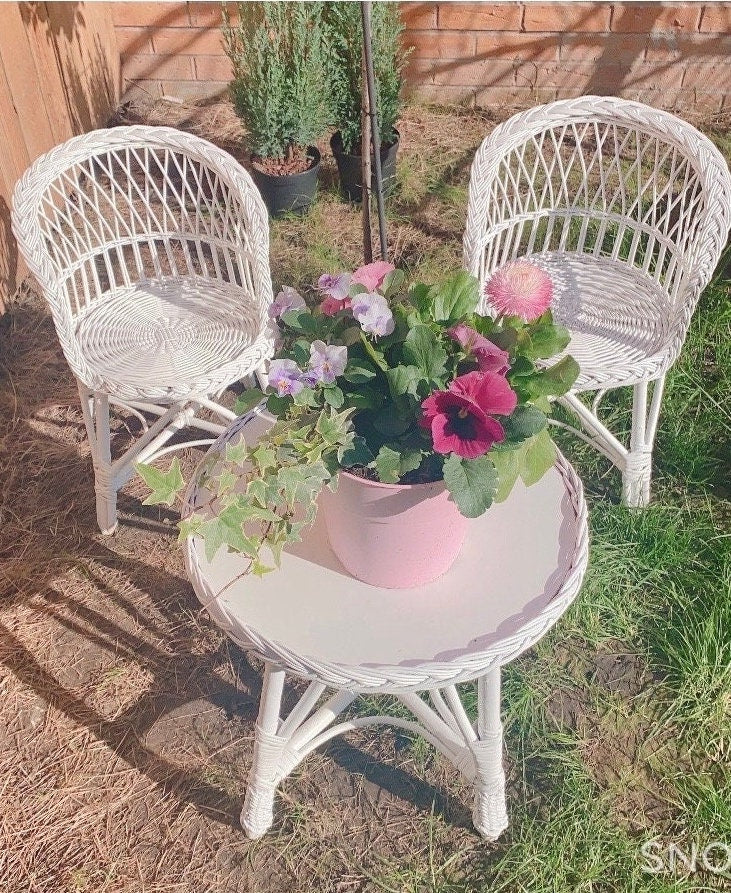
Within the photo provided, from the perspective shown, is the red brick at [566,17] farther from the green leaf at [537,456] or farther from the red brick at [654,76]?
the green leaf at [537,456]

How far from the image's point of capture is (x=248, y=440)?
5.57 feet

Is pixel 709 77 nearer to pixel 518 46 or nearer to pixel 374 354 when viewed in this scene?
pixel 518 46

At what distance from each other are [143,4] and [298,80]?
1142mm

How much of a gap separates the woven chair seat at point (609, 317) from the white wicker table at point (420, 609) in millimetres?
Result: 509

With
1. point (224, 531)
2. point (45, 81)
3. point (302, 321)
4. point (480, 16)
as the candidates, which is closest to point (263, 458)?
point (224, 531)

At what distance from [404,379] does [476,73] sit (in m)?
3.27

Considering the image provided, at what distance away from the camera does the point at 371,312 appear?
1207 millimetres

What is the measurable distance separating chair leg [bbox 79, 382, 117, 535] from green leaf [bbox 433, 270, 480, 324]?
3.89ft

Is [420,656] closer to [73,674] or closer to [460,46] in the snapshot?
Answer: [73,674]

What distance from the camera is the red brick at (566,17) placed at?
146 inches

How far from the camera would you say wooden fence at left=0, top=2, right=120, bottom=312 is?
122 inches

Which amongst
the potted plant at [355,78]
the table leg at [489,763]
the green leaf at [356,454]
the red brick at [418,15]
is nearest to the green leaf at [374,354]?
the green leaf at [356,454]

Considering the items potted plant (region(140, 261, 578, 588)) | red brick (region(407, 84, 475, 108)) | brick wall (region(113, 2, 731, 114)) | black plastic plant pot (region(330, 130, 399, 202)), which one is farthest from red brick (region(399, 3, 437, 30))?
potted plant (region(140, 261, 578, 588))

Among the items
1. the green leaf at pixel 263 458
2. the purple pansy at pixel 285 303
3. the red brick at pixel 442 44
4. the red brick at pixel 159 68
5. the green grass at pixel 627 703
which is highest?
the purple pansy at pixel 285 303
